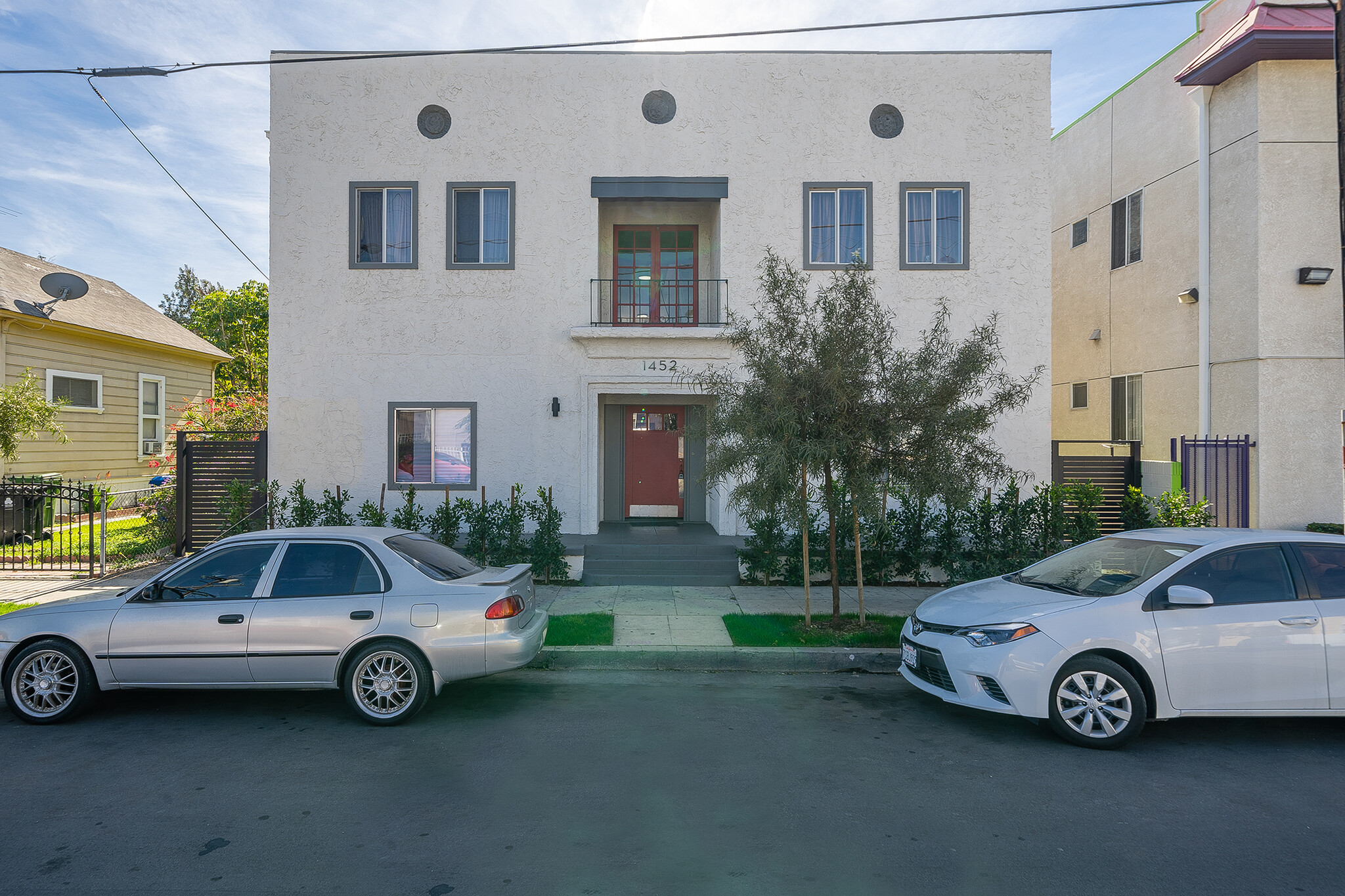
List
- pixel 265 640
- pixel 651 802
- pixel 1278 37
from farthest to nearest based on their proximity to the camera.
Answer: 1. pixel 1278 37
2. pixel 265 640
3. pixel 651 802

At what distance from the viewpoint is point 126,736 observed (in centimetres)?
557

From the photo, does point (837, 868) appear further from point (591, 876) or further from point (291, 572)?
point (291, 572)

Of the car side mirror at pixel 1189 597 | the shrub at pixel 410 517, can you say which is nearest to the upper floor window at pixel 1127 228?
the car side mirror at pixel 1189 597

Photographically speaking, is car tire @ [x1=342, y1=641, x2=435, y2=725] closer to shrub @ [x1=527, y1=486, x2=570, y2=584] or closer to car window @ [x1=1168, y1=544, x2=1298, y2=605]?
shrub @ [x1=527, y1=486, x2=570, y2=584]

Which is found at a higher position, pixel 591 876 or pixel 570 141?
pixel 570 141

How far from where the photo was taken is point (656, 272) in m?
14.4

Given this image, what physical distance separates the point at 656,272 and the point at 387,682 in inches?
398

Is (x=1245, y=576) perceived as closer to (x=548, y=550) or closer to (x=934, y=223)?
(x=548, y=550)

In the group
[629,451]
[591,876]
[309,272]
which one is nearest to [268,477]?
[309,272]

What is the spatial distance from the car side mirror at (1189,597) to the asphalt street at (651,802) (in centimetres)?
101

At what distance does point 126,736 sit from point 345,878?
306 cm

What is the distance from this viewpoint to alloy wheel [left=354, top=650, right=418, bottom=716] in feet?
19.2

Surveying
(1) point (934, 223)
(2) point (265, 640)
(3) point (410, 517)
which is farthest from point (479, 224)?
(2) point (265, 640)

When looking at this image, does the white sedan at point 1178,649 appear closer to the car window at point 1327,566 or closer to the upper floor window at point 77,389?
the car window at point 1327,566
